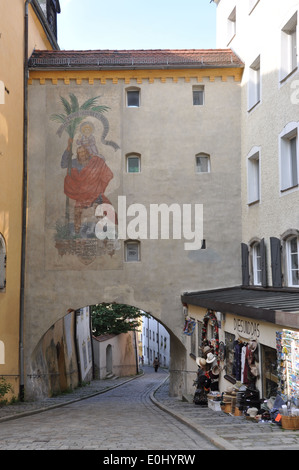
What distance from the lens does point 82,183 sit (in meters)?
20.0

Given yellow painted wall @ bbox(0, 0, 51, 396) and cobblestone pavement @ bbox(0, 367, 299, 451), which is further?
yellow painted wall @ bbox(0, 0, 51, 396)

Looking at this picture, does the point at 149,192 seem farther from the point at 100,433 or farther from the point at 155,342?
the point at 155,342

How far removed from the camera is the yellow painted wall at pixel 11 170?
17.4 metres

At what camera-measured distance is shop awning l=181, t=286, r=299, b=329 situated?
403 inches

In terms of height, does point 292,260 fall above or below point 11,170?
below

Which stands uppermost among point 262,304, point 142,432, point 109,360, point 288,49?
point 288,49

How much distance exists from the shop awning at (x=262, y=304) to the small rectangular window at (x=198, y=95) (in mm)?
7015

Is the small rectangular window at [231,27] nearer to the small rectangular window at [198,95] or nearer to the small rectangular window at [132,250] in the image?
the small rectangular window at [198,95]

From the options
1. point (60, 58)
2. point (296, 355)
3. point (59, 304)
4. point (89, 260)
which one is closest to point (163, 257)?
point (89, 260)

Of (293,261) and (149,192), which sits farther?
(149,192)

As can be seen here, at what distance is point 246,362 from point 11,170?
9958 millimetres

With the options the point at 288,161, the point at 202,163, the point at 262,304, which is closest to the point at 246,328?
the point at 262,304

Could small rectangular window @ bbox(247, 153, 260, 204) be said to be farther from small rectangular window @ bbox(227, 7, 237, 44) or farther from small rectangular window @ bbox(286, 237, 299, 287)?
small rectangular window @ bbox(227, 7, 237, 44)

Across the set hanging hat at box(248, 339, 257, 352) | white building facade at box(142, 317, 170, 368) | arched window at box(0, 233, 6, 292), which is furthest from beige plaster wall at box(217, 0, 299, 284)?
white building facade at box(142, 317, 170, 368)
